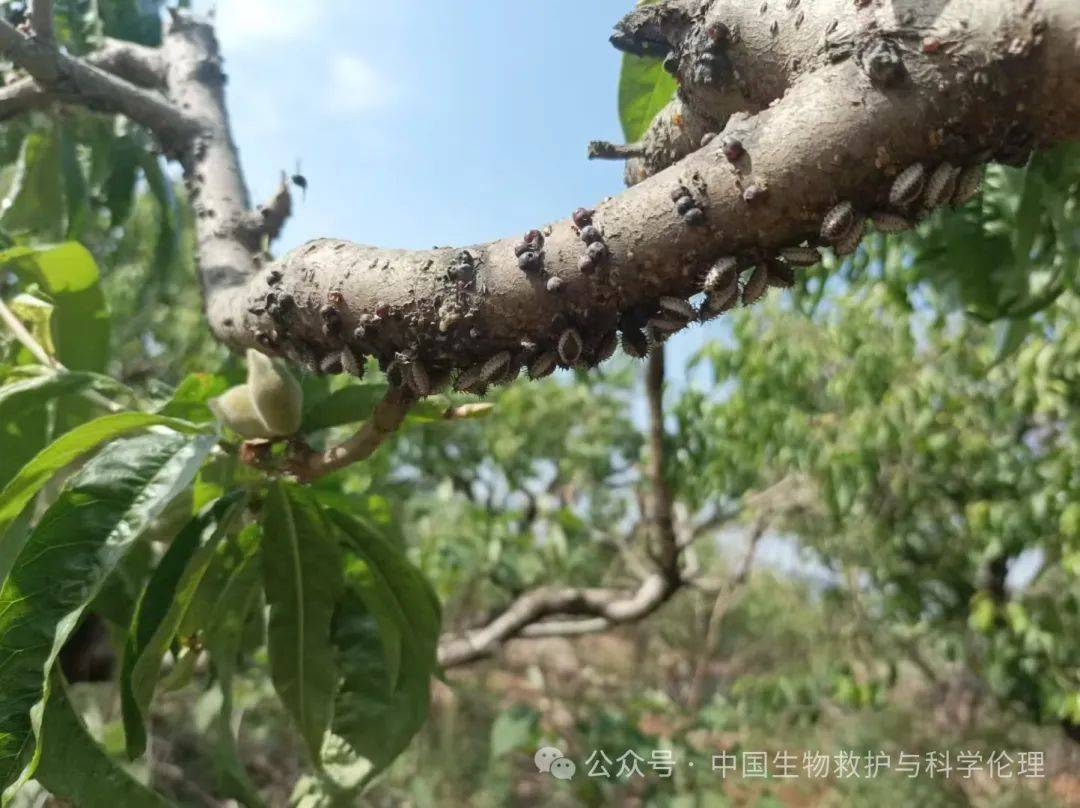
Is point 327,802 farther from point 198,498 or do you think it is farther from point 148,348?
point 148,348

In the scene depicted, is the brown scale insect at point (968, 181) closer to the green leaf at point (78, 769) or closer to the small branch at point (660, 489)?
the green leaf at point (78, 769)

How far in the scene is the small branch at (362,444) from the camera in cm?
89

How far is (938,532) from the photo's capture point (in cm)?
532

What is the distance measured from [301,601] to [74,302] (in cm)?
63

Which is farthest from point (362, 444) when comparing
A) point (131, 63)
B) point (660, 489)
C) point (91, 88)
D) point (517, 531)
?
point (517, 531)

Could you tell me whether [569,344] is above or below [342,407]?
below

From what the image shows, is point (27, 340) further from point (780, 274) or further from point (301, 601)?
point (780, 274)

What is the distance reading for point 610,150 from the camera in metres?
1.00

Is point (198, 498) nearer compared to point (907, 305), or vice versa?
point (198, 498)

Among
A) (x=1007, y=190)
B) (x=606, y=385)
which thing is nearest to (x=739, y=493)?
(x=606, y=385)

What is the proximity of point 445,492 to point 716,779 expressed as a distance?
7.95ft

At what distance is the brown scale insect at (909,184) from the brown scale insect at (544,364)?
0.97 ft

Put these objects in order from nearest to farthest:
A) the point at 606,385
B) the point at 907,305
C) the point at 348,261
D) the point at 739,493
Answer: the point at 348,261
the point at 907,305
the point at 739,493
the point at 606,385

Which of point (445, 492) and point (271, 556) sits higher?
point (445, 492)
